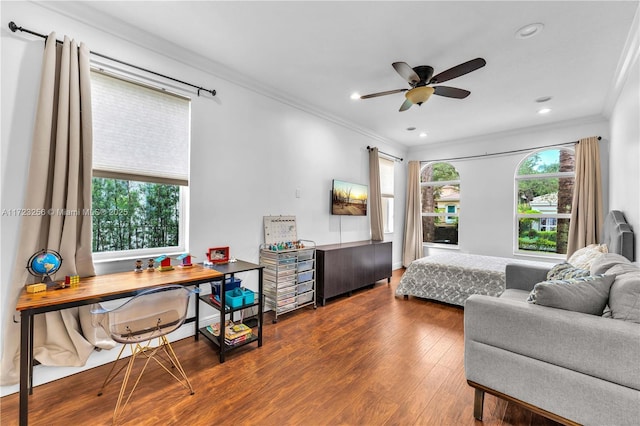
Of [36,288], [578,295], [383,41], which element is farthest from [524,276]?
[36,288]

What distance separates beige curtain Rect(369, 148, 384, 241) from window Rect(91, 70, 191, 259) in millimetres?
3207

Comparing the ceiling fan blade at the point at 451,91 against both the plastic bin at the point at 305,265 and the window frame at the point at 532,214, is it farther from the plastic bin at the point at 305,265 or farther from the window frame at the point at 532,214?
the window frame at the point at 532,214

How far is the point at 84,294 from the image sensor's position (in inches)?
67.8

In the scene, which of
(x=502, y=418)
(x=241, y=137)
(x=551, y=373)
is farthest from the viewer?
(x=241, y=137)

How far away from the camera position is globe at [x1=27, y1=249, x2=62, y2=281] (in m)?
1.79

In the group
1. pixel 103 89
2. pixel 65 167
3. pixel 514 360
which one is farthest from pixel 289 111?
pixel 514 360

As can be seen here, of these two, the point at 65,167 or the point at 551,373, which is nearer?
the point at 551,373

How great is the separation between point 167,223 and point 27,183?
1.01m

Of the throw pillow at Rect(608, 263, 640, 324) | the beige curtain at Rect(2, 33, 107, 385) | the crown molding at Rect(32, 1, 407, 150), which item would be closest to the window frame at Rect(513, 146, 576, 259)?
the crown molding at Rect(32, 1, 407, 150)

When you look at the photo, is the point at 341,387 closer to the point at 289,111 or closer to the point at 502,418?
the point at 502,418

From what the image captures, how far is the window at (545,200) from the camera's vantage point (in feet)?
15.3

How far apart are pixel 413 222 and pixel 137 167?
5.05 metres

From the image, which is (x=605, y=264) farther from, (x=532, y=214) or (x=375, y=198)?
(x=532, y=214)

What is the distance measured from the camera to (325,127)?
4238mm
